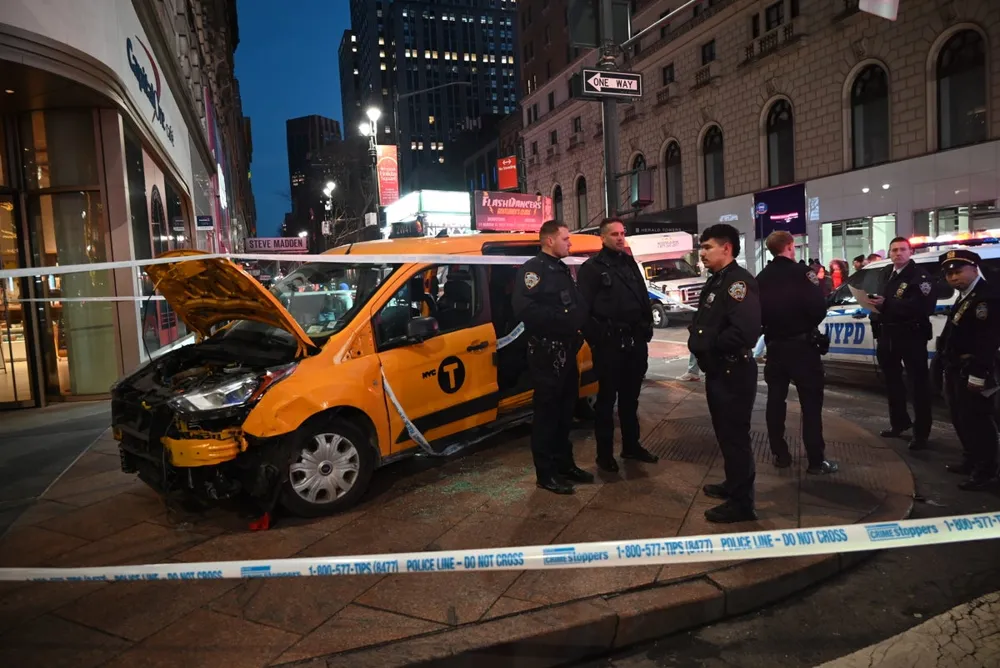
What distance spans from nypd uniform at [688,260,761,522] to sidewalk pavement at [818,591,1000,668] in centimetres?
113

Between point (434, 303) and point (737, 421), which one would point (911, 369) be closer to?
point (737, 421)

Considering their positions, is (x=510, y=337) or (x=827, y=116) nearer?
(x=510, y=337)

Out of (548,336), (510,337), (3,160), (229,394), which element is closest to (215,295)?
(229,394)

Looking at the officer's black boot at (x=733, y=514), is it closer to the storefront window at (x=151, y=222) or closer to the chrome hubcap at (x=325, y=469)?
the chrome hubcap at (x=325, y=469)

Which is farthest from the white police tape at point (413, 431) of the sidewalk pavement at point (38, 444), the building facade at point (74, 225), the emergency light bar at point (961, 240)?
the emergency light bar at point (961, 240)

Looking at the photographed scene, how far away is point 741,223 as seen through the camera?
95.7 feet

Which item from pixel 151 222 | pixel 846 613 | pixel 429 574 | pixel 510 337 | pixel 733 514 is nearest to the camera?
pixel 846 613

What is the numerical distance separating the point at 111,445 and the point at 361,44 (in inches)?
6315

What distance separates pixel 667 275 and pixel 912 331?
45.6 ft

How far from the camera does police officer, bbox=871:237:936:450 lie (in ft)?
18.2

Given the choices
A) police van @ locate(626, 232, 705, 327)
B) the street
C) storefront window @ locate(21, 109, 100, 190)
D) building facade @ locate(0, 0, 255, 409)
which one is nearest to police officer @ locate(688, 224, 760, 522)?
the street

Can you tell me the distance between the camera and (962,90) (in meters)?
20.1

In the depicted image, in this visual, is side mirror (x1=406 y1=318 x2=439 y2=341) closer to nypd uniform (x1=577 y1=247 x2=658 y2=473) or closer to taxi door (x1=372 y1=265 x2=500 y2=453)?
taxi door (x1=372 y1=265 x2=500 y2=453)

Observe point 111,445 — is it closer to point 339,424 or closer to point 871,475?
point 339,424
